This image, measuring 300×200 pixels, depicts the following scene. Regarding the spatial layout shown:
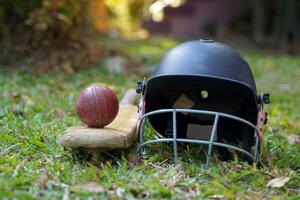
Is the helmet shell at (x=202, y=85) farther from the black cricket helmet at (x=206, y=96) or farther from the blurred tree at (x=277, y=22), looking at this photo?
the blurred tree at (x=277, y=22)

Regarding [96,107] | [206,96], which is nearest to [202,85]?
[206,96]

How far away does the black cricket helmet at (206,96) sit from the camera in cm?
209

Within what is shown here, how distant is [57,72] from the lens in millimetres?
4578

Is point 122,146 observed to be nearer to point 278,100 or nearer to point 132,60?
point 278,100

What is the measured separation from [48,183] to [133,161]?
1.41 ft

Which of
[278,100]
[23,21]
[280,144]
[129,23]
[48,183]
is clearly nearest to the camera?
[48,183]

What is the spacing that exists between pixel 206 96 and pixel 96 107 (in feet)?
1.81

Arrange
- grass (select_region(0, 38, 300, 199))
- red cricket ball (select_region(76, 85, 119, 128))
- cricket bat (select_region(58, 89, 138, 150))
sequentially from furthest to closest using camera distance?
red cricket ball (select_region(76, 85, 119, 128)), cricket bat (select_region(58, 89, 138, 150)), grass (select_region(0, 38, 300, 199))

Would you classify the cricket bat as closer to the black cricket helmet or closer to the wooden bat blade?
the wooden bat blade

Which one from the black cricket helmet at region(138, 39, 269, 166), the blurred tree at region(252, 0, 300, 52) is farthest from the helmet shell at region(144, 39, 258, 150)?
the blurred tree at region(252, 0, 300, 52)

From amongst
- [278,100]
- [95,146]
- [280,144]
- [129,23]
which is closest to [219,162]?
[95,146]

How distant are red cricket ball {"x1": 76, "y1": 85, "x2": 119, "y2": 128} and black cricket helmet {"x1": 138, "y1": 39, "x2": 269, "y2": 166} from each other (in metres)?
0.14

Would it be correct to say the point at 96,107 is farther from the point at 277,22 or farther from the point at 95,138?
the point at 277,22

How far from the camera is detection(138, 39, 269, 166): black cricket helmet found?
2088 mm
